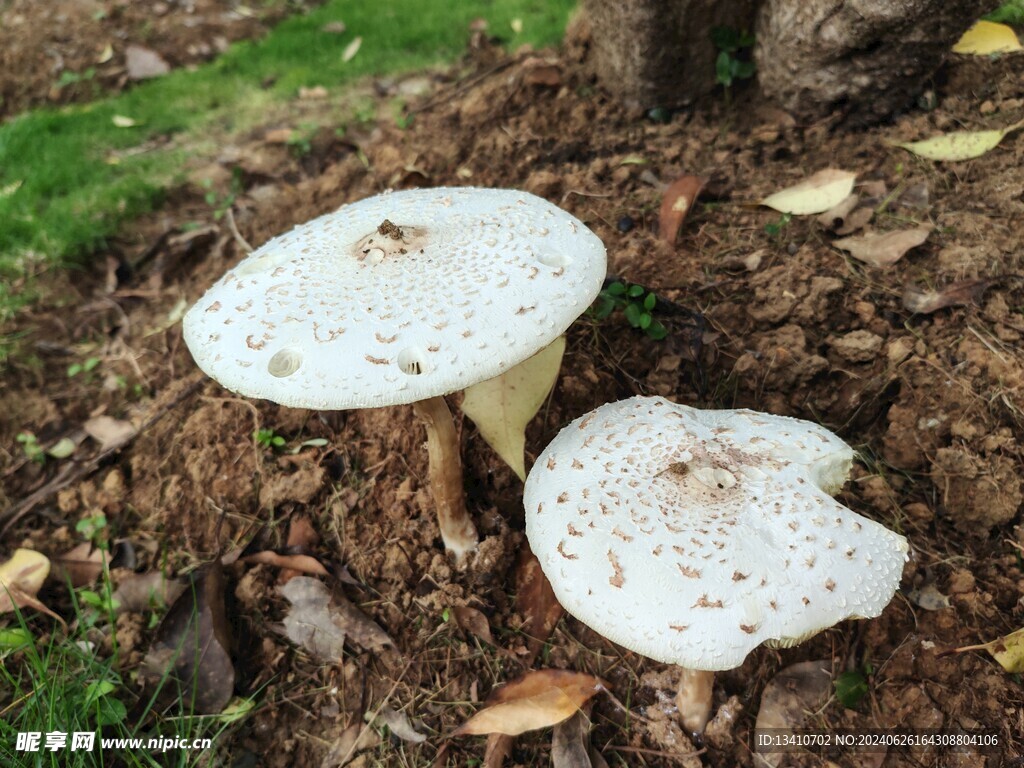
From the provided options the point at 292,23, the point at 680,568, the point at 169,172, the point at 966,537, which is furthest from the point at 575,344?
the point at 292,23

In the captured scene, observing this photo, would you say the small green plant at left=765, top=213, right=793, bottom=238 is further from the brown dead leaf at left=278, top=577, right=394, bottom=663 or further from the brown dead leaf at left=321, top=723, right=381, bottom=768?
the brown dead leaf at left=321, top=723, right=381, bottom=768

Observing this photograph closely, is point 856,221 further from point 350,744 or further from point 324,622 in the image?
point 350,744

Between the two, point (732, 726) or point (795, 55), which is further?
point (795, 55)

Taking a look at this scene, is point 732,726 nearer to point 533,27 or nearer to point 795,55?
point 795,55

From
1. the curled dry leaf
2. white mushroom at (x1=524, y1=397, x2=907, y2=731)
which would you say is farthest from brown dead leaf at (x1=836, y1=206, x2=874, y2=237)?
the curled dry leaf

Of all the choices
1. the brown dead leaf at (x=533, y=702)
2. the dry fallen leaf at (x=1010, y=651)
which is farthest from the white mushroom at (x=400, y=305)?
the dry fallen leaf at (x=1010, y=651)

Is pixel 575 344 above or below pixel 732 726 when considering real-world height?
above
